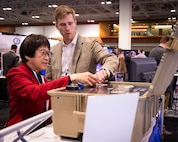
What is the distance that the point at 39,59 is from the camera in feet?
5.19

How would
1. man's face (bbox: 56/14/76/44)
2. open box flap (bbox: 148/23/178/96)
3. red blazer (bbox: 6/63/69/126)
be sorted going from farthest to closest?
man's face (bbox: 56/14/76/44), red blazer (bbox: 6/63/69/126), open box flap (bbox: 148/23/178/96)

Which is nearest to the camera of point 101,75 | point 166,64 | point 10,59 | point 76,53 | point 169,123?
point 166,64

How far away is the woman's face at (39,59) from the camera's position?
5.18ft

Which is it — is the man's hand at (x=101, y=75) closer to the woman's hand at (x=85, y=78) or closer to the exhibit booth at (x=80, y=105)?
the woman's hand at (x=85, y=78)

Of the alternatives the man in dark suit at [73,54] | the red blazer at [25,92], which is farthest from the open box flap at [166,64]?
the man in dark suit at [73,54]

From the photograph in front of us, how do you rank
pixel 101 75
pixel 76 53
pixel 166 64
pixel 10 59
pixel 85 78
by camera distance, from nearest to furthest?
pixel 166 64 → pixel 85 78 → pixel 101 75 → pixel 76 53 → pixel 10 59

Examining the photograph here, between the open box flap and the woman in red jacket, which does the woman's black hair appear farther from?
the open box flap

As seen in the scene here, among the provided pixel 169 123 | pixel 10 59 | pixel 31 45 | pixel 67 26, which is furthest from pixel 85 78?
pixel 10 59

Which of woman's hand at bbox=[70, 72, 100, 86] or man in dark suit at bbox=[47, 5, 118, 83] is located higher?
man in dark suit at bbox=[47, 5, 118, 83]

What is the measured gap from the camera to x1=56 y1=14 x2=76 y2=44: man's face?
1.81 m

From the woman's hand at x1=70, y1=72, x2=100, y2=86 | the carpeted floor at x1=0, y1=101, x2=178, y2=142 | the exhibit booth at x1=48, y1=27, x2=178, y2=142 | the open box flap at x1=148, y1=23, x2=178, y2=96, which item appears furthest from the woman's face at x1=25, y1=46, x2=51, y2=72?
the carpeted floor at x1=0, y1=101, x2=178, y2=142

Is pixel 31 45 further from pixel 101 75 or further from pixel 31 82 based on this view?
pixel 101 75

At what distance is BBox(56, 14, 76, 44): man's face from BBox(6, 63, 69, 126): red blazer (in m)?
0.44

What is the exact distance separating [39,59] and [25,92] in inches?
10.4
